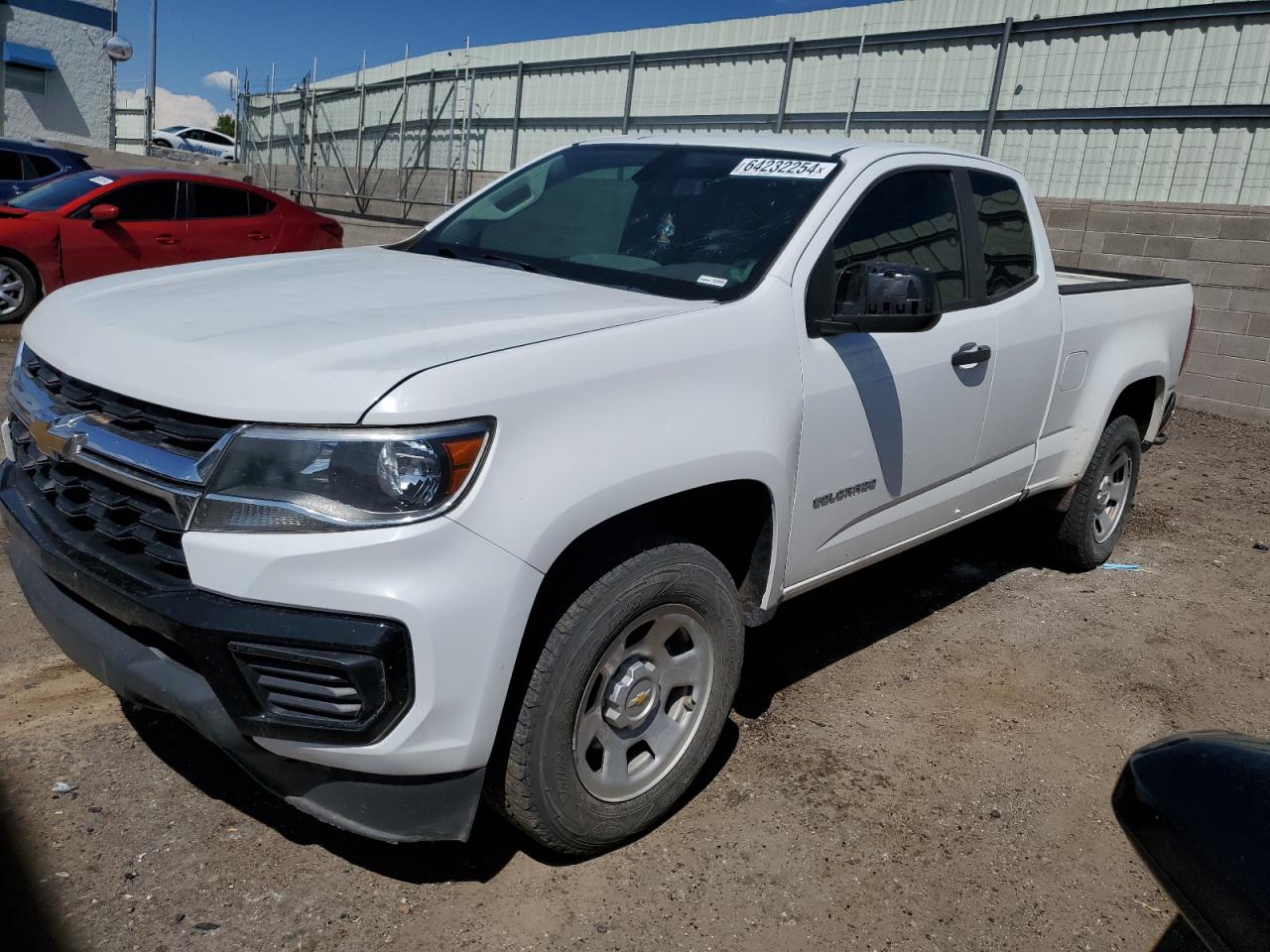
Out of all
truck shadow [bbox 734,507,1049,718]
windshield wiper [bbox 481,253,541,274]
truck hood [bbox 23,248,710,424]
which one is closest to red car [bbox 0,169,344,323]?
windshield wiper [bbox 481,253,541,274]

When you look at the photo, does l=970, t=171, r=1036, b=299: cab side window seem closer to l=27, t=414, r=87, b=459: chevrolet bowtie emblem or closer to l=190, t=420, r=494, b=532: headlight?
l=190, t=420, r=494, b=532: headlight

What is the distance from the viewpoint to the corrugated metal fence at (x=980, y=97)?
943cm

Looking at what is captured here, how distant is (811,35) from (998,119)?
397 centimetres

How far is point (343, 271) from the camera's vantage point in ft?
10.5

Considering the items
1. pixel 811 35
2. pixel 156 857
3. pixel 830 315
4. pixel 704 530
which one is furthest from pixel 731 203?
pixel 811 35

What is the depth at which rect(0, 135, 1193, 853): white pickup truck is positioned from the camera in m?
2.14

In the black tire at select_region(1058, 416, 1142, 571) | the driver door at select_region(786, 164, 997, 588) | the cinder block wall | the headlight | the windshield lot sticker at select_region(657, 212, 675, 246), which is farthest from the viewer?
the cinder block wall

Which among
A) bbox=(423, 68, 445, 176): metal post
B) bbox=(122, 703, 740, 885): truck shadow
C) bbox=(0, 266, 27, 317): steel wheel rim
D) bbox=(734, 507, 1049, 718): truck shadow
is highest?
bbox=(423, 68, 445, 176): metal post

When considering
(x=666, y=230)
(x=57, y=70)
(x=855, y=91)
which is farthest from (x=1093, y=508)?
(x=57, y=70)

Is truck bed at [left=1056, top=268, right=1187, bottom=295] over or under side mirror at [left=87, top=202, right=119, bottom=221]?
over

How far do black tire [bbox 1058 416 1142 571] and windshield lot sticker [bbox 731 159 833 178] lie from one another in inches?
92.0

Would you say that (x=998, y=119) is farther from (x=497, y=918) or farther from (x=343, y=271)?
(x=497, y=918)

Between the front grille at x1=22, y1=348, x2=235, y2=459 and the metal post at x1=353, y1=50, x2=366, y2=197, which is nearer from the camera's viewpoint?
the front grille at x1=22, y1=348, x2=235, y2=459

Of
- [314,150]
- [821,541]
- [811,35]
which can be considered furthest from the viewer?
[314,150]
